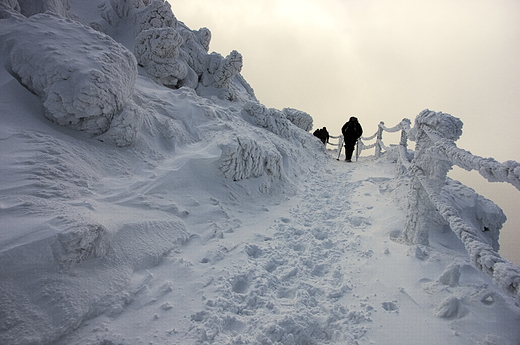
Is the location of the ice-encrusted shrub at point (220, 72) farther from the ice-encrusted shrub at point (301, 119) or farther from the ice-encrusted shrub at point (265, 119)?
the ice-encrusted shrub at point (301, 119)

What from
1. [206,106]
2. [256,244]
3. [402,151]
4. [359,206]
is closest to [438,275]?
[256,244]

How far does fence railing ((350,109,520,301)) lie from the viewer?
1.39 metres

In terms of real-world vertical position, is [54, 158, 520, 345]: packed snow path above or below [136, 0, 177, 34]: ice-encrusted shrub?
below

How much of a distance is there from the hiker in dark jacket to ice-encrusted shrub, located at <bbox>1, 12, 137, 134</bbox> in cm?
867

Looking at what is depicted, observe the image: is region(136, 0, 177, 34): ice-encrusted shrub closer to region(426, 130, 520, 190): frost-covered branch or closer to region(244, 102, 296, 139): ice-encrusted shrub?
region(244, 102, 296, 139): ice-encrusted shrub

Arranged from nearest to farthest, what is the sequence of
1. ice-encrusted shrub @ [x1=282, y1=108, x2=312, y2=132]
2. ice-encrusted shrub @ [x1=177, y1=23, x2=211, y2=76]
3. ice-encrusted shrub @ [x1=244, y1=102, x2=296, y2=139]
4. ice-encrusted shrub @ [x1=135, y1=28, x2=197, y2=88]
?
ice-encrusted shrub @ [x1=135, y1=28, x2=197, y2=88] < ice-encrusted shrub @ [x1=244, y1=102, x2=296, y2=139] < ice-encrusted shrub @ [x1=177, y1=23, x2=211, y2=76] < ice-encrusted shrub @ [x1=282, y1=108, x2=312, y2=132]

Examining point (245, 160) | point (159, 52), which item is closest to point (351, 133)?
point (245, 160)

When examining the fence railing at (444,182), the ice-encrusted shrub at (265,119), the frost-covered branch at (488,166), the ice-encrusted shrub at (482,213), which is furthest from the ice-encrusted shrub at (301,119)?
the frost-covered branch at (488,166)

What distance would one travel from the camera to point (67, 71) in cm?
291

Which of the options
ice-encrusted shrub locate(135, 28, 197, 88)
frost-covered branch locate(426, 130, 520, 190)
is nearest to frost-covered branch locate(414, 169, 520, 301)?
frost-covered branch locate(426, 130, 520, 190)

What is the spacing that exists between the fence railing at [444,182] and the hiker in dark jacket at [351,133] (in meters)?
7.12

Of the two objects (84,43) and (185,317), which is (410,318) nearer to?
(185,317)

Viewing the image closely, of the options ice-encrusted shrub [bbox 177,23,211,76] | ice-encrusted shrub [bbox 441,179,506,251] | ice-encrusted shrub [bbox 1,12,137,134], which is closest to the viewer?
ice-encrusted shrub [bbox 1,12,137,134]

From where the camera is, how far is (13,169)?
83.0 inches
